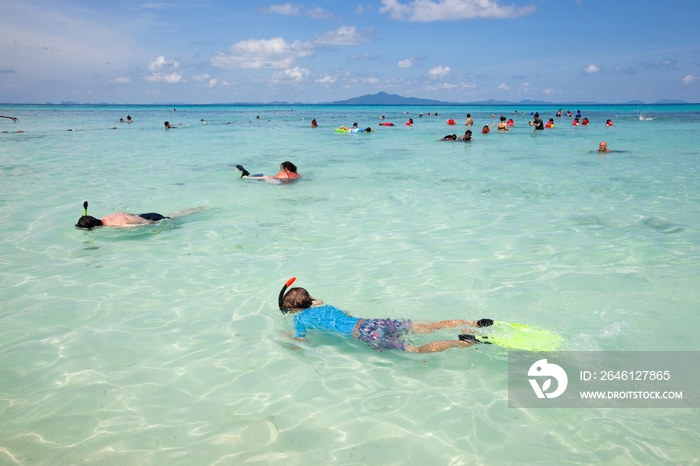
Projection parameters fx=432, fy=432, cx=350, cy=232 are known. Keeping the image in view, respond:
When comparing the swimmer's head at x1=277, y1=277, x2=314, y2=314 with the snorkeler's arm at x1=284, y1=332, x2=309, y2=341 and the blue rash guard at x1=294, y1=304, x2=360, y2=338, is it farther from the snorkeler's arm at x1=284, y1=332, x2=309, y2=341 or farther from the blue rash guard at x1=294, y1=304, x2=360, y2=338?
the snorkeler's arm at x1=284, y1=332, x2=309, y2=341

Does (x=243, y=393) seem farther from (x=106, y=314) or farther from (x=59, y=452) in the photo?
(x=106, y=314)

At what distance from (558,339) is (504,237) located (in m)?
3.50

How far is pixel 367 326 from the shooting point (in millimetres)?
4500

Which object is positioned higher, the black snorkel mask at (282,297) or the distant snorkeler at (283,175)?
the distant snorkeler at (283,175)

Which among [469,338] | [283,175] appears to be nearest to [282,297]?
[469,338]

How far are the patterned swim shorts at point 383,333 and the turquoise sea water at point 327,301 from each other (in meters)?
0.10

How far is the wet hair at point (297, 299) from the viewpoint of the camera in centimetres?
487

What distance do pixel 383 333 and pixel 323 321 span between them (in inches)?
26.2

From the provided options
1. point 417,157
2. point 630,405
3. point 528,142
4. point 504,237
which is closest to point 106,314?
point 630,405

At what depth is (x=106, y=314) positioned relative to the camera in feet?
17.0

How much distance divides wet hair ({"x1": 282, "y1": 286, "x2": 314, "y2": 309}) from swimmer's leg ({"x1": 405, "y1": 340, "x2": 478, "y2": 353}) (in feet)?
4.12

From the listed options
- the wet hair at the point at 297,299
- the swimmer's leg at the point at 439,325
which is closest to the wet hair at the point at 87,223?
the wet hair at the point at 297,299

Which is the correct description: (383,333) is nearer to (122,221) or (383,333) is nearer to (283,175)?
(122,221)

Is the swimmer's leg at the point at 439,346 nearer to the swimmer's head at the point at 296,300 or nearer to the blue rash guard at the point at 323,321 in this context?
the blue rash guard at the point at 323,321
